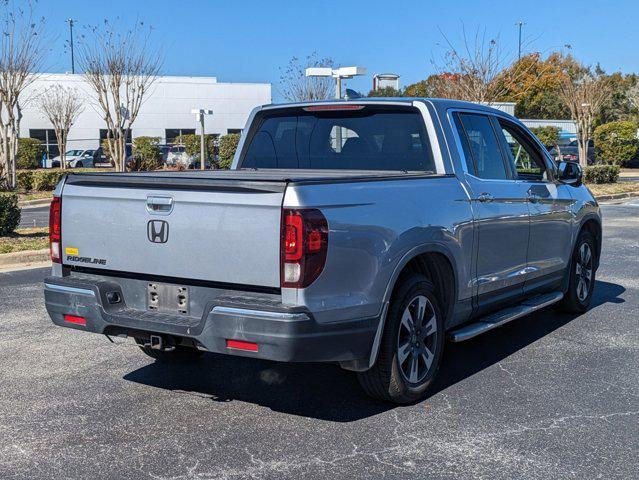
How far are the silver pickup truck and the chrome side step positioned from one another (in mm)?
26

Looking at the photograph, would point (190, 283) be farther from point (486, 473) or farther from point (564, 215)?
point (564, 215)

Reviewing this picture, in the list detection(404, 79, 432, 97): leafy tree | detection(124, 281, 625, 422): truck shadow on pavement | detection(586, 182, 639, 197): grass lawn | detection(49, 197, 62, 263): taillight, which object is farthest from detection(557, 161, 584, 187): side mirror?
detection(404, 79, 432, 97): leafy tree

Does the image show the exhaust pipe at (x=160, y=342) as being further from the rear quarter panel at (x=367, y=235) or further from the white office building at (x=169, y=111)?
the white office building at (x=169, y=111)

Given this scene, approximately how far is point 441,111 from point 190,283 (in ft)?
7.63

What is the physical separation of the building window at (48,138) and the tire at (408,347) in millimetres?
50875

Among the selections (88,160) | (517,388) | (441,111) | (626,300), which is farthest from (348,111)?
(88,160)

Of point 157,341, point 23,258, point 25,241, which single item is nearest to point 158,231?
point 157,341

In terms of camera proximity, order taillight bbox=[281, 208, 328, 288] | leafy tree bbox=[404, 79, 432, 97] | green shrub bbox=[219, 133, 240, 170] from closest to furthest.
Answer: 1. taillight bbox=[281, 208, 328, 288]
2. green shrub bbox=[219, 133, 240, 170]
3. leafy tree bbox=[404, 79, 432, 97]

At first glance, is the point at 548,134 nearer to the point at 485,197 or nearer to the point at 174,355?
the point at 485,197

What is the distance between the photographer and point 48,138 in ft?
178

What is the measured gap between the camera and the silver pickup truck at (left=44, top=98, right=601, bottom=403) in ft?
13.4

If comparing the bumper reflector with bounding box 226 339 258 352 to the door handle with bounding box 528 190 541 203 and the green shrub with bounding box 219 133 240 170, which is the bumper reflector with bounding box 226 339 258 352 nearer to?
the door handle with bounding box 528 190 541 203

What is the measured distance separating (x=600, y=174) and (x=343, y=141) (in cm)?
2491

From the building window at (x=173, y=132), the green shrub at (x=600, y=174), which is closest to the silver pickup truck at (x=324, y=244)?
the green shrub at (x=600, y=174)
